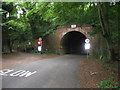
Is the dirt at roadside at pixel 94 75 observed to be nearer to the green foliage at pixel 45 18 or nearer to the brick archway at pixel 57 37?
A: the green foliage at pixel 45 18

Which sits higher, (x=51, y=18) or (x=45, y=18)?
(x=51, y=18)

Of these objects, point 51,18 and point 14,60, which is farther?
point 14,60

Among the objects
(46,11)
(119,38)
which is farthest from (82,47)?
(46,11)

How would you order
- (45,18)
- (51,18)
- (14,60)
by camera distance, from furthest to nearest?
1. (14,60)
2. (51,18)
3. (45,18)

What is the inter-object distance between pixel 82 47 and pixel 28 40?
14754 millimetres

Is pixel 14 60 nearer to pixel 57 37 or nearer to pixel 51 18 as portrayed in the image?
pixel 51 18

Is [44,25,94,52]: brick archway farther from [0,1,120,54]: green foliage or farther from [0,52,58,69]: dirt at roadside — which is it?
[0,52,58,69]: dirt at roadside

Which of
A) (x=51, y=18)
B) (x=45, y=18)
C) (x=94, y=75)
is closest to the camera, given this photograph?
(x=94, y=75)

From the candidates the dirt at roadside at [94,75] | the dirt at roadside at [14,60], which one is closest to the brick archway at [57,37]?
the dirt at roadside at [14,60]

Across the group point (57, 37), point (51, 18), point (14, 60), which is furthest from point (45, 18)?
point (57, 37)

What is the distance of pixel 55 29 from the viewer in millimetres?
20359

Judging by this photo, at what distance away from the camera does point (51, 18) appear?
11227 mm

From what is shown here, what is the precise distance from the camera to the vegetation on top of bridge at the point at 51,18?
26.1 ft

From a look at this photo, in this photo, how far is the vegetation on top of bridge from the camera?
7.95m
